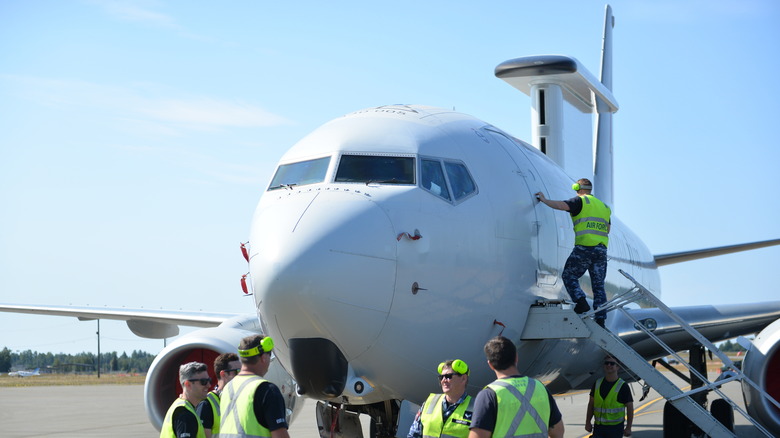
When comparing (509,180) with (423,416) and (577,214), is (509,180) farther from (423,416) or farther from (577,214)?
(423,416)

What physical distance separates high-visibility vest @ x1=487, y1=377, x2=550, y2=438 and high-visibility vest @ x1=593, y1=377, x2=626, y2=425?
17.9 ft

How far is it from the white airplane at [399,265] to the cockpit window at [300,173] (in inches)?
0.8

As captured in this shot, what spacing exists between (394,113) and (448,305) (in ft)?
7.68

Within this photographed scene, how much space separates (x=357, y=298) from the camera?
7.38 m

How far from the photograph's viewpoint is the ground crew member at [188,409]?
249 inches

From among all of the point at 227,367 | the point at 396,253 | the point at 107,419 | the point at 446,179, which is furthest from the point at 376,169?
the point at 107,419

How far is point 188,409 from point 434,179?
127 inches

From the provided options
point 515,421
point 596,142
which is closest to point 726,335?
point 515,421

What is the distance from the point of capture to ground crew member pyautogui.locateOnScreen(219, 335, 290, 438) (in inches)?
226

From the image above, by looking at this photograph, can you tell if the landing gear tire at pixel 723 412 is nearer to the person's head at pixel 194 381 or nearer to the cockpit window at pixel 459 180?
the cockpit window at pixel 459 180

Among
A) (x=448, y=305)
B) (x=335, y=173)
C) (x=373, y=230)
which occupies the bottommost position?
(x=448, y=305)

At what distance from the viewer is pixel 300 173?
877 centimetres

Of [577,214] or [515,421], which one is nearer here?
[515,421]

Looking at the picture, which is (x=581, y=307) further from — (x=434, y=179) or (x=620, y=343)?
(x=434, y=179)
